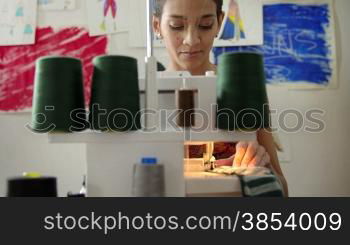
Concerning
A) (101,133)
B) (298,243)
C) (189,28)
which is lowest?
(298,243)

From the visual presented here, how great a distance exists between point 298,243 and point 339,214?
10cm

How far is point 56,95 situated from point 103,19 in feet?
4.13

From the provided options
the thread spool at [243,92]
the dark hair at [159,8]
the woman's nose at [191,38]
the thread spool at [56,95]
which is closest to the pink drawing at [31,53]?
the dark hair at [159,8]

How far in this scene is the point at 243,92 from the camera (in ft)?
2.77

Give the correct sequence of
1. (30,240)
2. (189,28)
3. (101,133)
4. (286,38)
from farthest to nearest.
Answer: (286,38)
(189,28)
(101,133)
(30,240)

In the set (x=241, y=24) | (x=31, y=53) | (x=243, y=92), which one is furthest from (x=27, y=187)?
(x=241, y=24)

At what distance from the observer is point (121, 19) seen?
6.55 ft

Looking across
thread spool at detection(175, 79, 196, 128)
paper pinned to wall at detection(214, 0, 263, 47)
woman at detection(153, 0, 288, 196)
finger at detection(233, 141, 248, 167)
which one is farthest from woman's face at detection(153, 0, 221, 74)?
thread spool at detection(175, 79, 196, 128)

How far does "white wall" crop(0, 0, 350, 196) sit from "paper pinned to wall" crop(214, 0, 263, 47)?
303 mm

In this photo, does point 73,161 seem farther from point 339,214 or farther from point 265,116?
point 339,214

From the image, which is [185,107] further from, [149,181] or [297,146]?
[297,146]

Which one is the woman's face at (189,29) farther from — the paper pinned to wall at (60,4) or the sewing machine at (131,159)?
the sewing machine at (131,159)

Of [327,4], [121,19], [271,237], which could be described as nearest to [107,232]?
[271,237]

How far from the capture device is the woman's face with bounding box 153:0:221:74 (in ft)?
5.08
